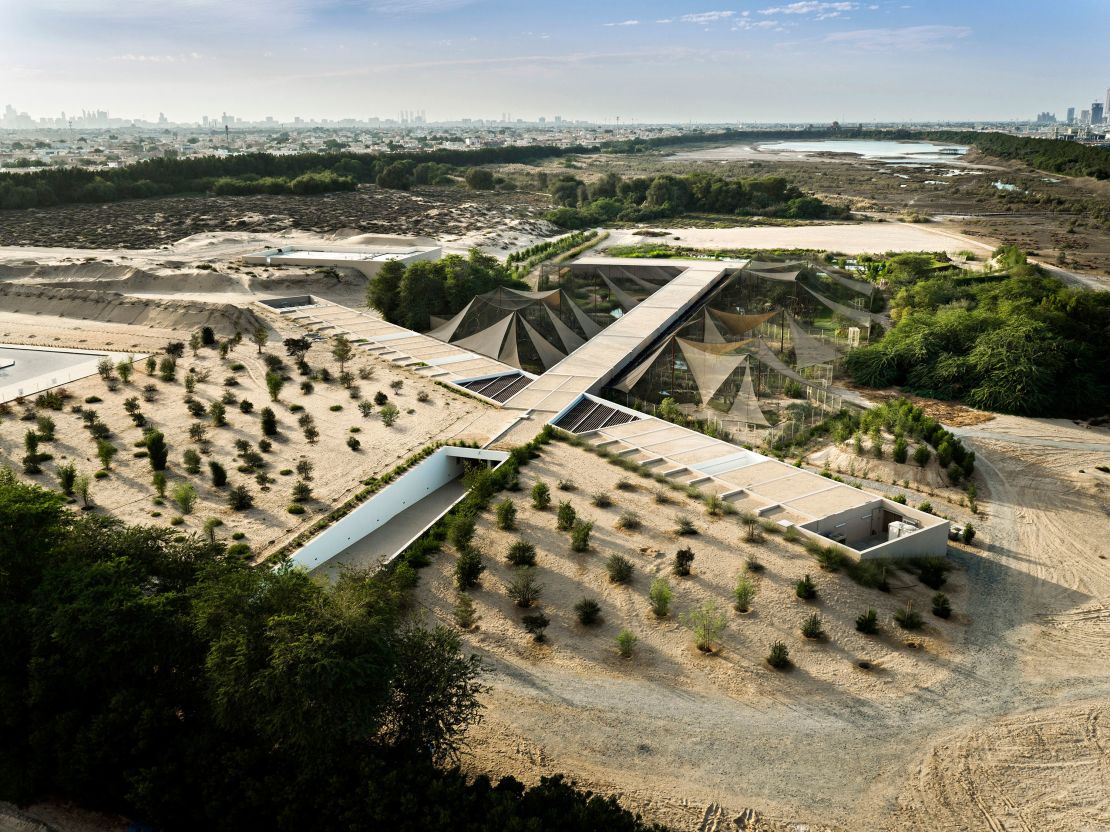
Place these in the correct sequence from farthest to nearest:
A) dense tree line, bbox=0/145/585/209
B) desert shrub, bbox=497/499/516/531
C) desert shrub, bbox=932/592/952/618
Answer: dense tree line, bbox=0/145/585/209, desert shrub, bbox=497/499/516/531, desert shrub, bbox=932/592/952/618

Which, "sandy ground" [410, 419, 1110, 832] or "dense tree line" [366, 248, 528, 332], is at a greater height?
"dense tree line" [366, 248, 528, 332]

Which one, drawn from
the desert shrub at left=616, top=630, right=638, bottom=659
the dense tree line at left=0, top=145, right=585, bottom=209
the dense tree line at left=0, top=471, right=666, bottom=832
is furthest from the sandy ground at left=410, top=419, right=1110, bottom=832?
the dense tree line at left=0, top=145, right=585, bottom=209

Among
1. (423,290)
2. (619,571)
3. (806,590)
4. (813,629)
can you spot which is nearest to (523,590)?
(619,571)

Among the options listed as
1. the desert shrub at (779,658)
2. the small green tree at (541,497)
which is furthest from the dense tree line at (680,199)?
the desert shrub at (779,658)

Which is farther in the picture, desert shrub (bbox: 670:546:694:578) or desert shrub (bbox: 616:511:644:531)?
desert shrub (bbox: 616:511:644:531)

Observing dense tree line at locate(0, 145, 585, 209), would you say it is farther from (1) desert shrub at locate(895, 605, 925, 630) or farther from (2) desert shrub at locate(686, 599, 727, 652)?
(1) desert shrub at locate(895, 605, 925, 630)

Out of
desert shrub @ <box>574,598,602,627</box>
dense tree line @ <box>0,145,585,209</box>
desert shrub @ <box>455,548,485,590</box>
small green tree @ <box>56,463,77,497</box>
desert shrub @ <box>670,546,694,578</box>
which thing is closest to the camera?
desert shrub @ <box>574,598,602,627</box>

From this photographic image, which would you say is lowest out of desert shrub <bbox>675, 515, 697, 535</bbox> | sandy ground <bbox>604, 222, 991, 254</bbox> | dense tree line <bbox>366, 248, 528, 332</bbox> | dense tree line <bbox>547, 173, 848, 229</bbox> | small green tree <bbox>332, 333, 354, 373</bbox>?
desert shrub <bbox>675, 515, 697, 535</bbox>
